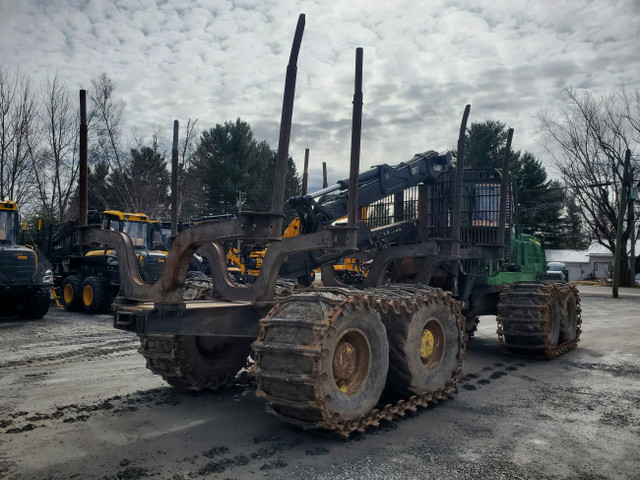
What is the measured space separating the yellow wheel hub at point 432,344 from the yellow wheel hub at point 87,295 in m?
11.9

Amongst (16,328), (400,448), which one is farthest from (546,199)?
(400,448)

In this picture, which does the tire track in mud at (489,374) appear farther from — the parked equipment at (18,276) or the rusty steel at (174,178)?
the parked equipment at (18,276)

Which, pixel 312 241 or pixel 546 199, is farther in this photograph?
pixel 546 199

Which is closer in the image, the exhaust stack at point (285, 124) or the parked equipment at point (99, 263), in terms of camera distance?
the exhaust stack at point (285, 124)

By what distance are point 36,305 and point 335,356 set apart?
11.7 metres

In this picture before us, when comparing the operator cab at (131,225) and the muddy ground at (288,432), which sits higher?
the operator cab at (131,225)

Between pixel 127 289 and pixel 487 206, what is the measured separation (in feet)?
19.5

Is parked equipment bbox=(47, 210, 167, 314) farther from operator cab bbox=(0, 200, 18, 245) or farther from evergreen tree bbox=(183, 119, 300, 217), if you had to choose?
evergreen tree bbox=(183, 119, 300, 217)

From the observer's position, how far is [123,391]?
6355 mm

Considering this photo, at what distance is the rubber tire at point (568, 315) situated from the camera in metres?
9.75

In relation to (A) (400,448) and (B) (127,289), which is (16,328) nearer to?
(B) (127,289)

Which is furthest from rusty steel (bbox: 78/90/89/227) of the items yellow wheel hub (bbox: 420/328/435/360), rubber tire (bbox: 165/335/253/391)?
yellow wheel hub (bbox: 420/328/435/360)

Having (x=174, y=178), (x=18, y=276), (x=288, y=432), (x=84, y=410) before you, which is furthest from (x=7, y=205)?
(x=288, y=432)

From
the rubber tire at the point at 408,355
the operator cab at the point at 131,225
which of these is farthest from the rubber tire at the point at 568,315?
the operator cab at the point at 131,225
